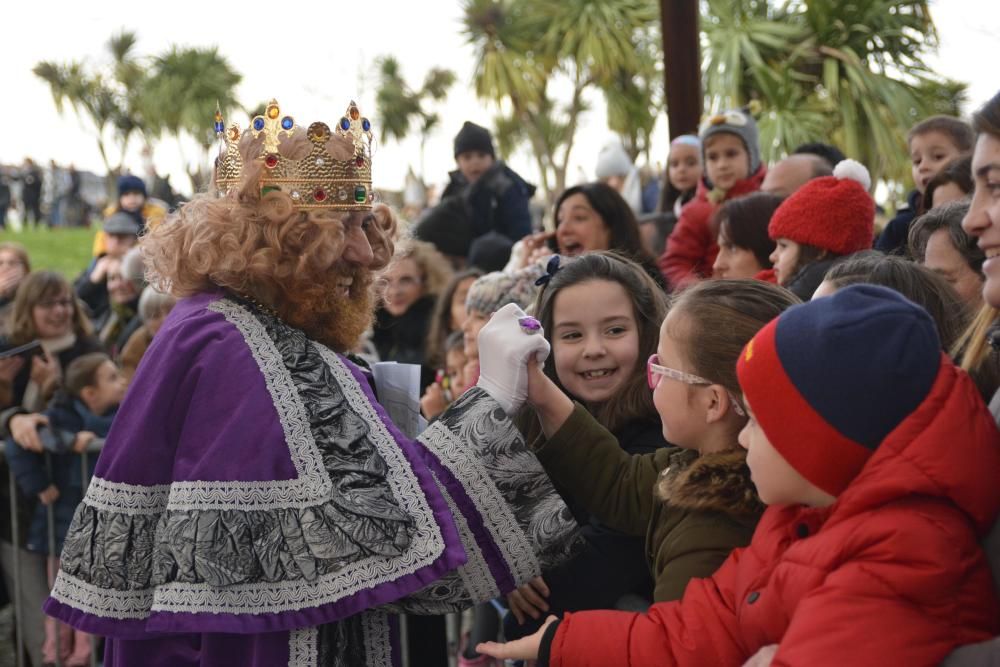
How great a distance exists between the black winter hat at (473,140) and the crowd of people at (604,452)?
13.6ft

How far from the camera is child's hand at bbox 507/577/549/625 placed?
9.07ft

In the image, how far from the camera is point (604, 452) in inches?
100

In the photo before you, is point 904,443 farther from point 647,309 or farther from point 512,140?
point 512,140

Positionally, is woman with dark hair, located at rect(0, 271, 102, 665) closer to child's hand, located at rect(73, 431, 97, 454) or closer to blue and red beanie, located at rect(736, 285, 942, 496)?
child's hand, located at rect(73, 431, 97, 454)

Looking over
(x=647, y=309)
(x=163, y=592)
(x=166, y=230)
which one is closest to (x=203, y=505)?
(x=163, y=592)

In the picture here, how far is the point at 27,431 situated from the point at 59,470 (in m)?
0.23

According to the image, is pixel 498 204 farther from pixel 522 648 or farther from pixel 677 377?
pixel 522 648

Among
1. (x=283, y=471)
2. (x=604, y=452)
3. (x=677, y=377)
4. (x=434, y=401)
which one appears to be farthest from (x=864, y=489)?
(x=434, y=401)

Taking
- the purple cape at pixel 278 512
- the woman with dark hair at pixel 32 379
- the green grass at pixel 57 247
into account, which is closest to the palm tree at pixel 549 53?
the green grass at pixel 57 247

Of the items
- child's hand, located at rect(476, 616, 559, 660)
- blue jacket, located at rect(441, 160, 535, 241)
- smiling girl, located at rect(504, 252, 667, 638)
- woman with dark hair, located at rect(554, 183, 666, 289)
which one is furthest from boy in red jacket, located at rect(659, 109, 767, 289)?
child's hand, located at rect(476, 616, 559, 660)

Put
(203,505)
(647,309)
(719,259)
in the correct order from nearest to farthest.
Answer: (203,505) → (647,309) → (719,259)

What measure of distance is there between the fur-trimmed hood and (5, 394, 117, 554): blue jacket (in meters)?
3.29

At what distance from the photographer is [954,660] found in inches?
62.4

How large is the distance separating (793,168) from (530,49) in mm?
21769
